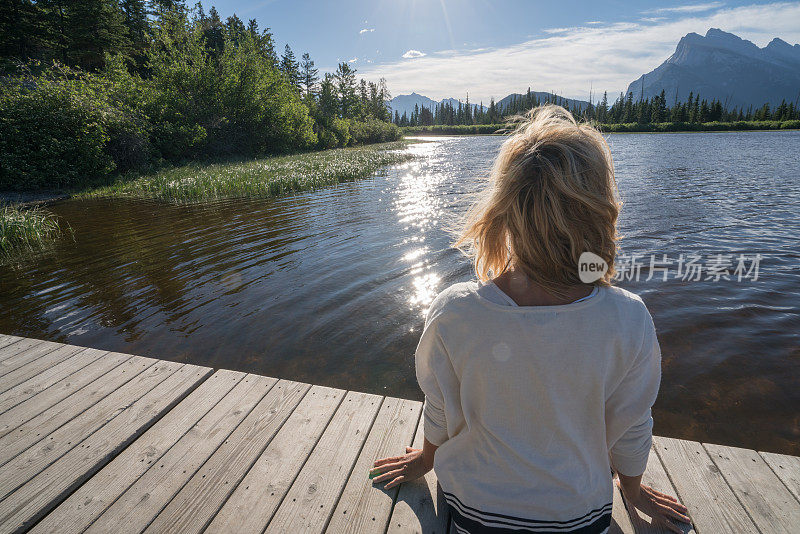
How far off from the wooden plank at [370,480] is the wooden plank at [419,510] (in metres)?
0.05

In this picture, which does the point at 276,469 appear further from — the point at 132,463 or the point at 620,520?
the point at 620,520

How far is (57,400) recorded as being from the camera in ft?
11.0

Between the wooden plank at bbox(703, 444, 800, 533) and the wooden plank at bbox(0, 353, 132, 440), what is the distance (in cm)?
485

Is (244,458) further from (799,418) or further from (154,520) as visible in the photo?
(799,418)

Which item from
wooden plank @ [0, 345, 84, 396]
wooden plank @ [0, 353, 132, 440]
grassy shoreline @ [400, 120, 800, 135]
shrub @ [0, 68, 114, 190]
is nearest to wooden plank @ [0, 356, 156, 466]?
wooden plank @ [0, 353, 132, 440]

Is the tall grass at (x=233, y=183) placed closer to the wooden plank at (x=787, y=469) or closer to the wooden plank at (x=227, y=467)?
the wooden plank at (x=227, y=467)

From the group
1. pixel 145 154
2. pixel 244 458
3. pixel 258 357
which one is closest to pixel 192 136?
pixel 145 154

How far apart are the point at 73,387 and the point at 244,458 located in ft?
6.94

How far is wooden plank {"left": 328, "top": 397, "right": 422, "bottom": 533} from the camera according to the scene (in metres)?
2.22

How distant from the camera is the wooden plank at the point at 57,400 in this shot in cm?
304

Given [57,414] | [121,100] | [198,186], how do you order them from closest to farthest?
1. [57,414]
2. [198,186]
3. [121,100]

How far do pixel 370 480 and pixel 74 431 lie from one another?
2.39 metres

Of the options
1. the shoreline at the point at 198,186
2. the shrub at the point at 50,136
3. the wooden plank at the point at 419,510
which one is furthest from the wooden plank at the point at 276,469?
the shrub at the point at 50,136

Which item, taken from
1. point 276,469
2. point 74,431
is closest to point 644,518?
point 276,469
